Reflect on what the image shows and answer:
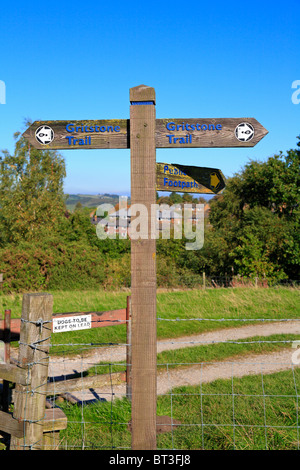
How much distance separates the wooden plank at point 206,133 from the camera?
10.7 ft

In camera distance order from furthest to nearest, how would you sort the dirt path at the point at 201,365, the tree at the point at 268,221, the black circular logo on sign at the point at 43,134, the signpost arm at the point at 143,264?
the tree at the point at 268,221 < the dirt path at the point at 201,365 < the black circular logo on sign at the point at 43,134 < the signpost arm at the point at 143,264

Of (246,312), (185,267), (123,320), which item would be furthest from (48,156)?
(123,320)

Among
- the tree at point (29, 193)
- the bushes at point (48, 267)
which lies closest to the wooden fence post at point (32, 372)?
the bushes at point (48, 267)

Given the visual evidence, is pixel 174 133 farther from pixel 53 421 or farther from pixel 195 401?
pixel 195 401

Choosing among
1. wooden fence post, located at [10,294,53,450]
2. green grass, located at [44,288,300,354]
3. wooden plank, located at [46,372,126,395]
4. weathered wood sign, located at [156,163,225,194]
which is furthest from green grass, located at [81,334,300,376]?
weathered wood sign, located at [156,163,225,194]

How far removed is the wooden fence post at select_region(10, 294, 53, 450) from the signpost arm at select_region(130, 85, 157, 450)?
0.77 m

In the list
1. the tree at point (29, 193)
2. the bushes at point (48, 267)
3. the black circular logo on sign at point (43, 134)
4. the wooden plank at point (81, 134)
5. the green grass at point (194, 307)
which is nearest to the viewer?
the wooden plank at point (81, 134)

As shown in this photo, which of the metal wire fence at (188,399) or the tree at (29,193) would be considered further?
the tree at (29,193)

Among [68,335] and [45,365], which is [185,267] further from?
[45,365]

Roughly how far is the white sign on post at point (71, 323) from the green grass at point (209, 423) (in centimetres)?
92

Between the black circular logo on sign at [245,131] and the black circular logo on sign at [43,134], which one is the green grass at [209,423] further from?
the black circular logo on sign at [43,134]

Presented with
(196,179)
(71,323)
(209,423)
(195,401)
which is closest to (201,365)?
(195,401)

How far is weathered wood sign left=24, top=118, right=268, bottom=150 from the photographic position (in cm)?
325

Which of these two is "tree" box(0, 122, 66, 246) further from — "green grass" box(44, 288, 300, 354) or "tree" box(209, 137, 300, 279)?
"green grass" box(44, 288, 300, 354)
